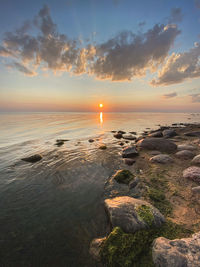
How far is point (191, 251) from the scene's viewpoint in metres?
2.31

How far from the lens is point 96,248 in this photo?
2.85 m

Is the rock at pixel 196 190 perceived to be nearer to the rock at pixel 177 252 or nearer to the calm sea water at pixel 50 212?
the rock at pixel 177 252

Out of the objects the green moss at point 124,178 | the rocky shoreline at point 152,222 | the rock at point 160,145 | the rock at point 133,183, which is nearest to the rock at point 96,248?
the rocky shoreline at point 152,222

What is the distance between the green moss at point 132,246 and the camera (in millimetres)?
2475

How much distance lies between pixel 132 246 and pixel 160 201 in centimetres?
239

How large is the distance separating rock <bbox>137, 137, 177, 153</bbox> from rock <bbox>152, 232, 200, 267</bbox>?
852 cm

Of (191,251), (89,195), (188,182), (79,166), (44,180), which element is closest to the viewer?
(191,251)

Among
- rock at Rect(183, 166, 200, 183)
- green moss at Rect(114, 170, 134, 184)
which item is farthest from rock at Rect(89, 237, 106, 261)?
rock at Rect(183, 166, 200, 183)

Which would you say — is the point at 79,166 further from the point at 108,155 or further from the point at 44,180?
the point at 108,155

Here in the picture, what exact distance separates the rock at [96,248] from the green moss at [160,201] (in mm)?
2422

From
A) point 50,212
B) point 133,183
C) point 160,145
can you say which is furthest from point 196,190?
point 160,145

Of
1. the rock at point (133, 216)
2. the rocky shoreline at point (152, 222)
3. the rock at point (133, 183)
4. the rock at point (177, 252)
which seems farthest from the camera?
the rock at point (133, 183)

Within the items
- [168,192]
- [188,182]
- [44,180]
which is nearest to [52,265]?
[44,180]

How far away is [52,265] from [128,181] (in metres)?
4.12
